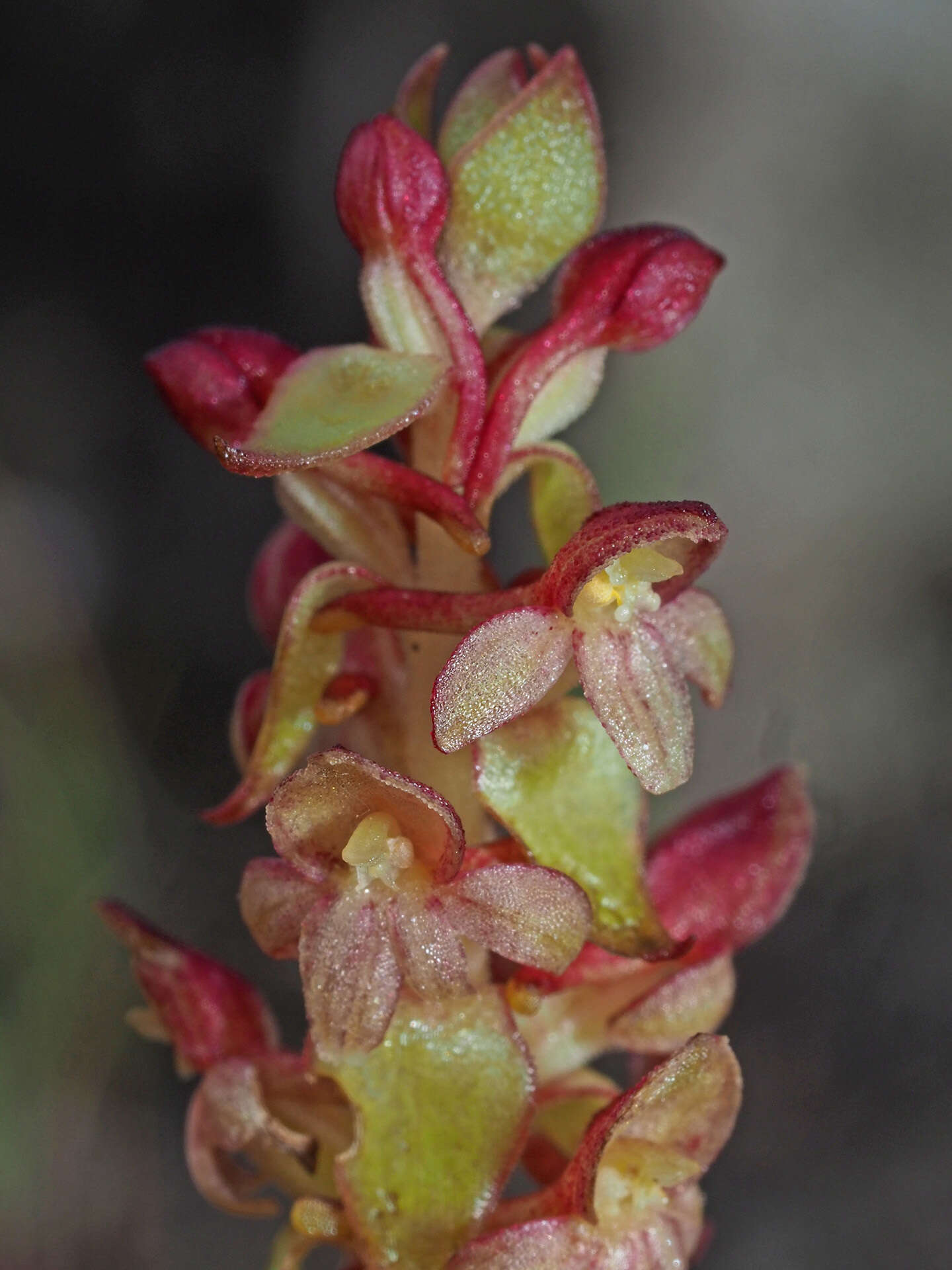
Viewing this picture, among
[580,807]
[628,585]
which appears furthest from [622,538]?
[580,807]

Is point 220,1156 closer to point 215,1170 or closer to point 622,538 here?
point 215,1170

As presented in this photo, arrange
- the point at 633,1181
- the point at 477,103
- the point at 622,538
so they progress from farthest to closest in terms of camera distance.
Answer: the point at 477,103, the point at 633,1181, the point at 622,538

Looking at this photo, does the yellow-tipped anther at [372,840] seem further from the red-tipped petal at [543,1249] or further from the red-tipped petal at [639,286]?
the red-tipped petal at [639,286]

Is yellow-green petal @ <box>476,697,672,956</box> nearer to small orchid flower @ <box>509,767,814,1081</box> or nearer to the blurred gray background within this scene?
small orchid flower @ <box>509,767,814,1081</box>

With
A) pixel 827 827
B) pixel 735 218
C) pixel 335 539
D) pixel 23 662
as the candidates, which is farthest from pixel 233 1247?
pixel 735 218

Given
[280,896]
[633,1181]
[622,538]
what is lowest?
[633,1181]

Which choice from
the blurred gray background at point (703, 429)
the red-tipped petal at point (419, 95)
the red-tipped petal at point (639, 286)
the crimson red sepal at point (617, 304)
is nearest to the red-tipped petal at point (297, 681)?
the crimson red sepal at point (617, 304)

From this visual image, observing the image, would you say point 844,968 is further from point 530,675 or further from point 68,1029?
point 530,675
